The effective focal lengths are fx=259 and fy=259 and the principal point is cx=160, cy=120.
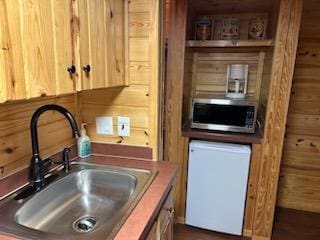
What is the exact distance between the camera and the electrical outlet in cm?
146

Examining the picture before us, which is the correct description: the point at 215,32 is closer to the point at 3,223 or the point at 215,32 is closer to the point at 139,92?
the point at 139,92

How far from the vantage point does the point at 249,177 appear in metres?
2.13

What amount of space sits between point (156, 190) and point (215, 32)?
6.33ft

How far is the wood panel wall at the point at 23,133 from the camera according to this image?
1040 mm

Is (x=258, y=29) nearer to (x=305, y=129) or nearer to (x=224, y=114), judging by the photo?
(x=224, y=114)

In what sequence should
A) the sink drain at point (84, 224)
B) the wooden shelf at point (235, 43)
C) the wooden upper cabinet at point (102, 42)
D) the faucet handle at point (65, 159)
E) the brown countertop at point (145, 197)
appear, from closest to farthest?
the brown countertop at point (145, 197), the wooden upper cabinet at point (102, 42), the sink drain at point (84, 224), the faucet handle at point (65, 159), the wooden shelf at point (235, 43)

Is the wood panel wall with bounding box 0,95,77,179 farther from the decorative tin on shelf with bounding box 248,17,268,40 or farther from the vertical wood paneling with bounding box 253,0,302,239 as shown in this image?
the decorative tin on shelf with bounding box 248,17,268,40

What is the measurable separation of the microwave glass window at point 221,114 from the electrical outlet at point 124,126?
89 cm

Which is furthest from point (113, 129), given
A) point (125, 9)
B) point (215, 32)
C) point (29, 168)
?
point (215, 32)

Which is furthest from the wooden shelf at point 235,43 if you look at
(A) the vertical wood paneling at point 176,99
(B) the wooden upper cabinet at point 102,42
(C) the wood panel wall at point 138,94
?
(B) the wooden upper cabinet at point 102,42

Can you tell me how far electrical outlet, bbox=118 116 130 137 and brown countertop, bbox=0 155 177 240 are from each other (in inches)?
5.7

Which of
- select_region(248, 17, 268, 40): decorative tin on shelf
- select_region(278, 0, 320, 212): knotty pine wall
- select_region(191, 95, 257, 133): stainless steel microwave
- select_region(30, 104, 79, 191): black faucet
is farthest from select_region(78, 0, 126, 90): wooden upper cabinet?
select_region(278, 0, 320, 212): knotty pine wall

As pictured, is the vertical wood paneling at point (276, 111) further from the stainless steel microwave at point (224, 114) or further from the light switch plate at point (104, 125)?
the light switch plate at point (104, 125)

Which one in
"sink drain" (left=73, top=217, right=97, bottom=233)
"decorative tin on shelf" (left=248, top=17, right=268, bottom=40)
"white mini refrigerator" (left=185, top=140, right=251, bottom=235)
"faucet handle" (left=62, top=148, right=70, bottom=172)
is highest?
"decorative tin on shelf" (left=248, top=17, right=268, bottom=40)
